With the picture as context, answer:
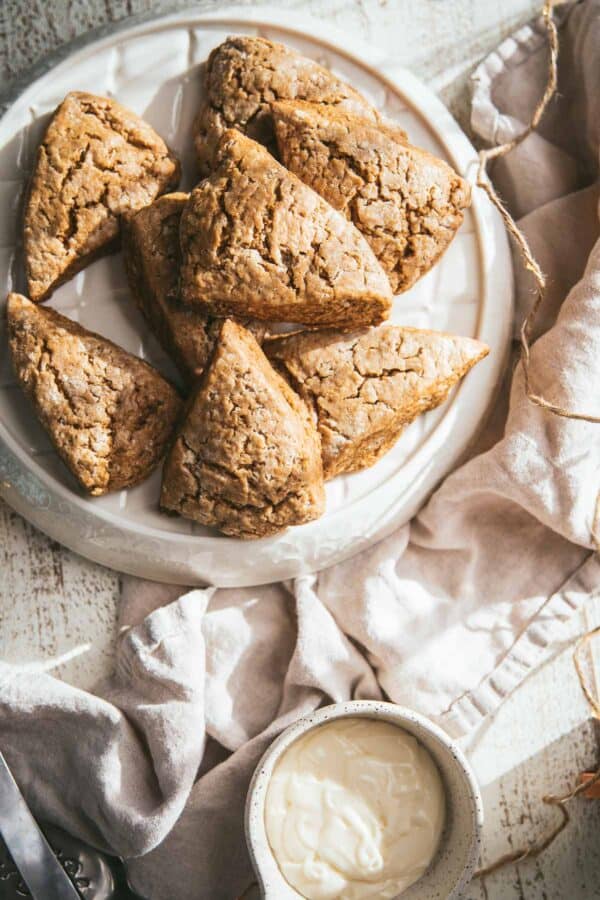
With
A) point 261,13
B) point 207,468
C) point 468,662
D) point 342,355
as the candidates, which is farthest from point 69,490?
point 261,13

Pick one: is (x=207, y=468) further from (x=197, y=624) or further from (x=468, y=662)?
(x=468, y=662)

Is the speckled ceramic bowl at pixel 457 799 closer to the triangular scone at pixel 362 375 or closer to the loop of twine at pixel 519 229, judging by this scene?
the triangular scone at pixel 362 375

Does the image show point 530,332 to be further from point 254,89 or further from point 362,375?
point 254,89

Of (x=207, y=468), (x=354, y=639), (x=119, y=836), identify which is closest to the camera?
(x=207, y=468)

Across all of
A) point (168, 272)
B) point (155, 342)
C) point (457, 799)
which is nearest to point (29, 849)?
point (457, 799)

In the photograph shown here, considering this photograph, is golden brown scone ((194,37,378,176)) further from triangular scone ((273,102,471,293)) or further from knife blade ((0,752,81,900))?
knife blade ((0,752,81,900))

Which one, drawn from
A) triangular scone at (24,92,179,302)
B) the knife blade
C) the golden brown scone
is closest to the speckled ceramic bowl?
the knife blade
